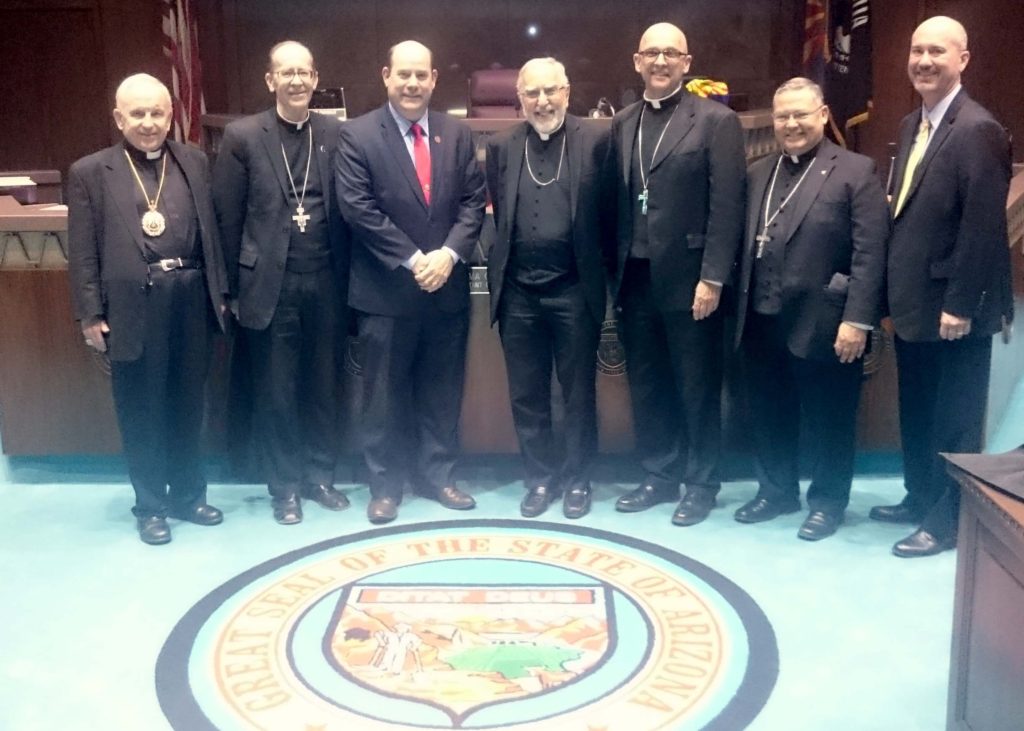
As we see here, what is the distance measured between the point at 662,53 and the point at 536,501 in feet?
5.71

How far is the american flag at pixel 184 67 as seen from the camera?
833 centimetres

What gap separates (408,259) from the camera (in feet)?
12.3

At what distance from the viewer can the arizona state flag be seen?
7789 millimetres

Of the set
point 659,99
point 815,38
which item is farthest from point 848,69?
point 659,99

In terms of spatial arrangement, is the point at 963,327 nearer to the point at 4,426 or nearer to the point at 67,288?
the point at 67,288

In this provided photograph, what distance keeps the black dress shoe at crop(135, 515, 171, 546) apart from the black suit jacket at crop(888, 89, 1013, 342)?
8.91 ft

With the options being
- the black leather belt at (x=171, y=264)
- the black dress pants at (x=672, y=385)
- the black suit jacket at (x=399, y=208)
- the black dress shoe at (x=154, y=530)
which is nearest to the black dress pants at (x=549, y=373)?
the black dress pants at (x=672, y=385)

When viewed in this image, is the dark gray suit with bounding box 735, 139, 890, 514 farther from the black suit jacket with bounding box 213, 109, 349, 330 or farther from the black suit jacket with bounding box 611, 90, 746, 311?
the black suit jacket with bounding box 213, 109, 349, 330

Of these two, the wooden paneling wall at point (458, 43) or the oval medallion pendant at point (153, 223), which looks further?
the wooden paneling wall at point (458, 43)

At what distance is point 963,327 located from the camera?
3.32m

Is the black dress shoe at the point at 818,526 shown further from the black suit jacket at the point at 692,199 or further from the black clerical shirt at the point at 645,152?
the black clerical shirt at the point at 645,152

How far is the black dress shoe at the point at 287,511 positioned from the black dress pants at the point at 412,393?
295 mm

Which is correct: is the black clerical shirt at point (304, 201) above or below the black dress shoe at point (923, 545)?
above

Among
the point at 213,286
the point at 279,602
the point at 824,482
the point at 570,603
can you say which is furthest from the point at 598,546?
the point at 213,286
